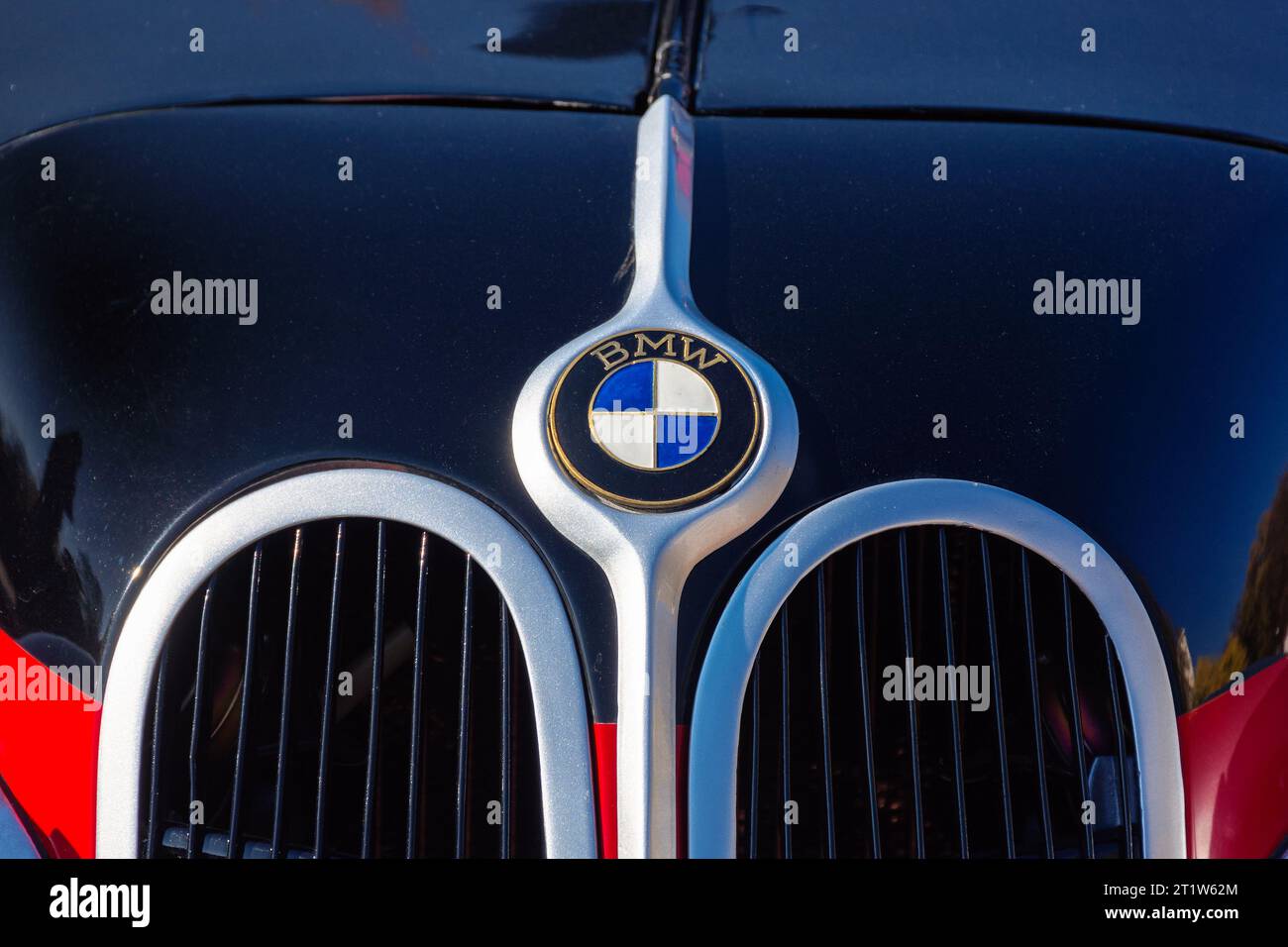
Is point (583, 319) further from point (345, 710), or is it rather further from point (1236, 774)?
point (1236, 774)

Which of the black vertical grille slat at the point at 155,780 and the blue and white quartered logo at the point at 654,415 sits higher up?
the blue and white quartered logo at the point at 654,415

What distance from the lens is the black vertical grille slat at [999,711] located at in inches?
59.8

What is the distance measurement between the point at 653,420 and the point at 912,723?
1.49ft

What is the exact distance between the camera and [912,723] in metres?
1.54

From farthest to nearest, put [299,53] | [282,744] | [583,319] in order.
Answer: [299,53], [583,319], [282,744]

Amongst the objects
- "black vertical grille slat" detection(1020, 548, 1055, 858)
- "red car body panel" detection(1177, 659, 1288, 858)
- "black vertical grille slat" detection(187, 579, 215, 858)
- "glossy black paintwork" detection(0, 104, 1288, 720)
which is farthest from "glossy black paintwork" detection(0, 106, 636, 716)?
"red car body panel" detection(1177, 659, 1288, 858)

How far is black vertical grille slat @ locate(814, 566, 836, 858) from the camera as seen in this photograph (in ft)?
5.00

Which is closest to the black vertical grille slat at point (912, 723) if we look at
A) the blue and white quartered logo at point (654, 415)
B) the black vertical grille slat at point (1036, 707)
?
the black vertical grille slat at point (1036, 707)

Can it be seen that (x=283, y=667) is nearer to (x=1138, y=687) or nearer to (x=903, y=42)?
(x=1138, y=687)

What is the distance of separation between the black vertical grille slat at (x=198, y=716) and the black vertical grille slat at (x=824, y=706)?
27.4 inches

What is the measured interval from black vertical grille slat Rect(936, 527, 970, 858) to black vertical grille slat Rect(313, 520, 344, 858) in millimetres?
688

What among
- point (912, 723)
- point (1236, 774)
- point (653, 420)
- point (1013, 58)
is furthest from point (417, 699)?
point (1013, 58)

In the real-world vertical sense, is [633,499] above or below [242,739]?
above

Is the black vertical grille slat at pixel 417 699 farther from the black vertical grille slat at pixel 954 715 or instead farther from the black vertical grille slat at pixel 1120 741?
the black vertical grille slat at pixel 1120 741
